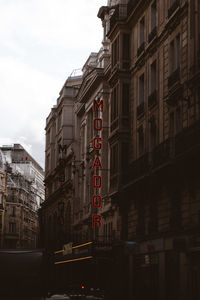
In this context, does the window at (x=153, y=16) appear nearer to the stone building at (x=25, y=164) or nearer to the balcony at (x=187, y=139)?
the balcony at (x=187, y=139)

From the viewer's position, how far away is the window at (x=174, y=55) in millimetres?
35031

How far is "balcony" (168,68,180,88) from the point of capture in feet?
113

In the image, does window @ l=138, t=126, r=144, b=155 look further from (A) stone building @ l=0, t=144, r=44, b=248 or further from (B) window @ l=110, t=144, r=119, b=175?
(A) stone building @ l=0, t=144, r=44, b=248

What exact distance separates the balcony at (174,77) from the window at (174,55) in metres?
0.32

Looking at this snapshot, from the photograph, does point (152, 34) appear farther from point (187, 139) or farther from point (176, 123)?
point (187, 139)

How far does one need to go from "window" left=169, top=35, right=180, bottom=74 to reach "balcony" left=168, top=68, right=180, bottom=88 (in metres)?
0.32

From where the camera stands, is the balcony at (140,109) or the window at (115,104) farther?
the window at (115,104)

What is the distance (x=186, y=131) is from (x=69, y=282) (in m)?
23.4

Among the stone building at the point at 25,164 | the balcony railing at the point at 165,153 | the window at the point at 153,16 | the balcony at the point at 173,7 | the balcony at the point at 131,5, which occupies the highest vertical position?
the stone building at the point at 25,164

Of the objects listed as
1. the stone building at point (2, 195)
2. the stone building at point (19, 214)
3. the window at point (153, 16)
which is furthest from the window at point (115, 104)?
the stone building at point (19, 214)

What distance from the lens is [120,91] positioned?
45.2 m

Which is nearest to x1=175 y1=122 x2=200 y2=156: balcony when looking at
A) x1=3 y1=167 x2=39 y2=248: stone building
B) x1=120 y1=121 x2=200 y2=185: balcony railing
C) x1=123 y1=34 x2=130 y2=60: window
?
x1=120 y1=121 x2=200 y2=185: balcony railing

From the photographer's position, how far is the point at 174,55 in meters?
35.8

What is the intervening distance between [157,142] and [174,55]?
4.98 metres
